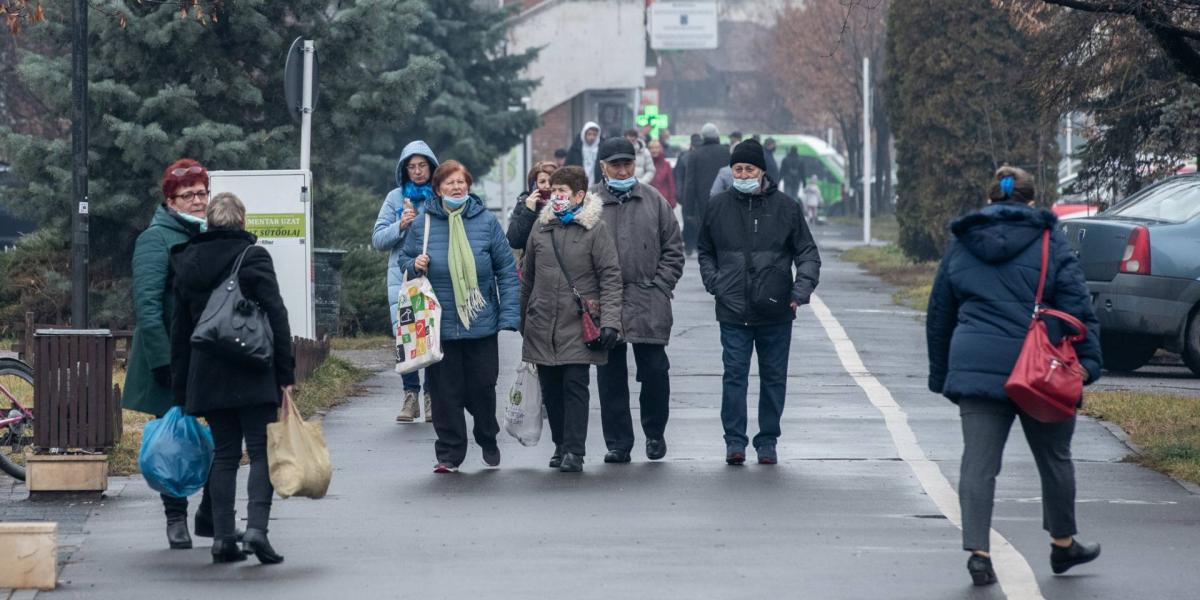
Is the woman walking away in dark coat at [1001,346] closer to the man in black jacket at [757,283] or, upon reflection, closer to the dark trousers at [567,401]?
the man in black jacket at [757,283]

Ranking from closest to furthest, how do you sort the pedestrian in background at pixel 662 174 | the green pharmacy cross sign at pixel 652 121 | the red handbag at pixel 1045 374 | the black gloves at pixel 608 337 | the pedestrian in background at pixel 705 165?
the red handbag at pixel 1045 374 < the black gloves at pixel 608 337 < the pedestrian in background at pixel 705 165 < the pedestrian in background at pixel 662 174 < the green pharmacy cross sign at pixel 652 121

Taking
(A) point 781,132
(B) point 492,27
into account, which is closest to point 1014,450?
(B) point 492,27

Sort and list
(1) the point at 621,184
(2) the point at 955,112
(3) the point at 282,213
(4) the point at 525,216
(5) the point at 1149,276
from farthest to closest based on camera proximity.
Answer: (2) the point at 955,112 → (5) the point at 1149,276 → (3) the point at 282,213 → (4) the point at 525,216 → (1) the point at 621,184

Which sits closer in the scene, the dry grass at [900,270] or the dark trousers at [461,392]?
A: the dark trousers at [461,392]

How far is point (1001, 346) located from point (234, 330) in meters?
2.93

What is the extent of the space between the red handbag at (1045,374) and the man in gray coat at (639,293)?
3.49m

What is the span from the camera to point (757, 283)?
1102 cm

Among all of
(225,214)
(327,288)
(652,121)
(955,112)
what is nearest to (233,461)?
(225,214)

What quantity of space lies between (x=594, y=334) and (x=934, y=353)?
9.83 feet

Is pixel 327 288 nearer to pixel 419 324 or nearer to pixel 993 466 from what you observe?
pixel 419 324

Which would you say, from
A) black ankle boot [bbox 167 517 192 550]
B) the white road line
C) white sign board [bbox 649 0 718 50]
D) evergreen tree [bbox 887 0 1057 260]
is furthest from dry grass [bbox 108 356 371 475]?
white sign board [bbox 649 0 718 50]

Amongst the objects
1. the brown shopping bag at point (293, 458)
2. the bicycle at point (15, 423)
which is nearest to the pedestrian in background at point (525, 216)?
the bicycle at point (15, 423)

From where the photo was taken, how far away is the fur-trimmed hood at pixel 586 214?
36.0 feet

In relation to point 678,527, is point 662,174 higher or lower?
higher
